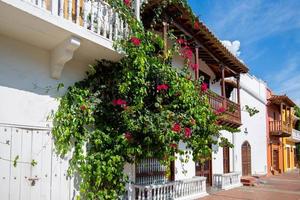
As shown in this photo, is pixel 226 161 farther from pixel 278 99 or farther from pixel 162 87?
pixel 278 99

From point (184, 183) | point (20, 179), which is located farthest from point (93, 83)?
point (184, 183)

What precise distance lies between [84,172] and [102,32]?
3099 millimetres

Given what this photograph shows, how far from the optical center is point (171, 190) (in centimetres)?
1073

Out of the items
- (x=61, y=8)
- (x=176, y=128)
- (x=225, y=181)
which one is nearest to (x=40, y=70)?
(x=61, y=8)

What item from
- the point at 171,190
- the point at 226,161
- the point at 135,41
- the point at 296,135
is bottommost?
the point at 171,190

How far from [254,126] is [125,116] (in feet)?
63.4

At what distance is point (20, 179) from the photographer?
6180 millimetres

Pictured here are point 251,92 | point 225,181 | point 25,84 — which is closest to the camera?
point 25,84

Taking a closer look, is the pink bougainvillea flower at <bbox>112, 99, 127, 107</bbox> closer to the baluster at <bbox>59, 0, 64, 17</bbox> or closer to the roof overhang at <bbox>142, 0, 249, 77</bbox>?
the baluster at <bbox>59, 0, 64, 17</bbox>

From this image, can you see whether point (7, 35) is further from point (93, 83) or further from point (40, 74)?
point (93, 83)

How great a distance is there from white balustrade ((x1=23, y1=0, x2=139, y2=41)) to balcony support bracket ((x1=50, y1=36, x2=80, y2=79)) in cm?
43

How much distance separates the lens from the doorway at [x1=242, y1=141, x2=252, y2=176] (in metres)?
21.6

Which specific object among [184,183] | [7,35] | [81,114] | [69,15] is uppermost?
[69,15]

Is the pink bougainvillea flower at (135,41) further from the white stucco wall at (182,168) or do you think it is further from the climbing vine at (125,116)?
the white stucco wall at (182,168)
